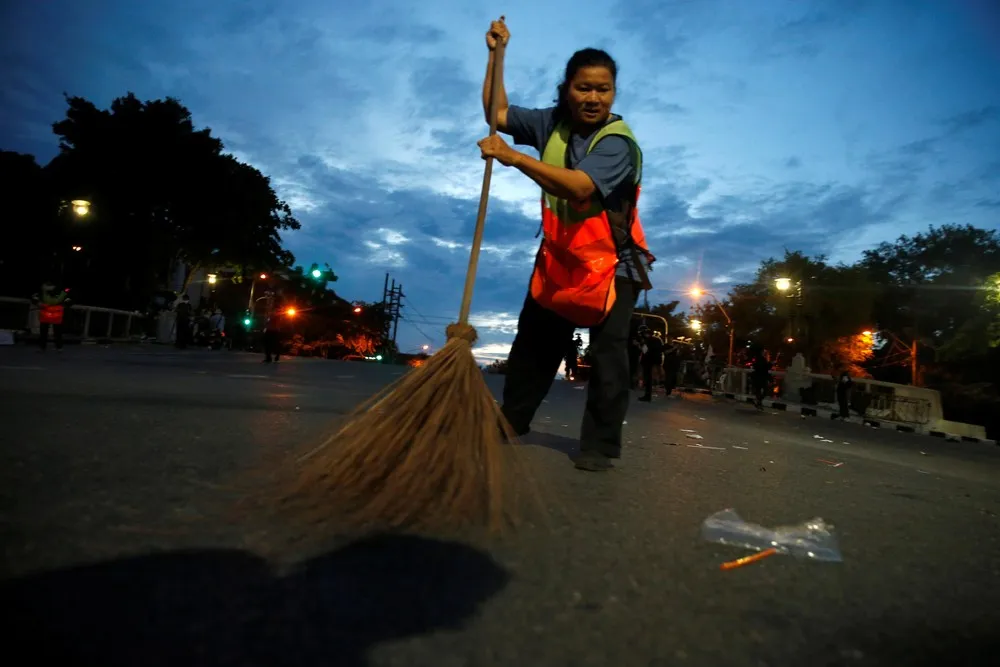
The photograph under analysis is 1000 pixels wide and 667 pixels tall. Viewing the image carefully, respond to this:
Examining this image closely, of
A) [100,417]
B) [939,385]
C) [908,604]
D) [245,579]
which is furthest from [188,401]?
[939,385]

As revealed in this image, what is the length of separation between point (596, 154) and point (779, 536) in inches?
60.8

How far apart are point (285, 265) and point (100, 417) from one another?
34.8 meters

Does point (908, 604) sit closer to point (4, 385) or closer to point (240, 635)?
point (240, 635)

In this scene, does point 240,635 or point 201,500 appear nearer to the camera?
point 240,635

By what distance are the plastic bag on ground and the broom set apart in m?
0.65

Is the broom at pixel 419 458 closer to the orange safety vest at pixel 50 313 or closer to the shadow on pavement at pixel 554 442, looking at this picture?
the shadow on pavement at pixel 554 442

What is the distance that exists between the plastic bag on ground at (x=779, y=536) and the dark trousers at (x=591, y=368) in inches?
35.0

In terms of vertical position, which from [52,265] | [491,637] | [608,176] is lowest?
[491,637]

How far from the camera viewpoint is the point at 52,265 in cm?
3005

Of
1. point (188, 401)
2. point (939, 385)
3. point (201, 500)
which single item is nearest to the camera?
point (201, 500)

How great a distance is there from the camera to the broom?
69.1 inches

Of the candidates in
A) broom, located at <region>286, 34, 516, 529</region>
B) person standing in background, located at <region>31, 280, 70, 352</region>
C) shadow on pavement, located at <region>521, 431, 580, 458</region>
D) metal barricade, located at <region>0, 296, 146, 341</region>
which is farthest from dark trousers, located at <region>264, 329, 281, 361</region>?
broom, located at <region>286, 34, 516, 529</region>

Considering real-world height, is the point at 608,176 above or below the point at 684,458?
above

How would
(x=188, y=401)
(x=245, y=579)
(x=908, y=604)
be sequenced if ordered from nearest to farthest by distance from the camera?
(x=245, y=579)
(x=908, y=604)
(x=188, y=401)
